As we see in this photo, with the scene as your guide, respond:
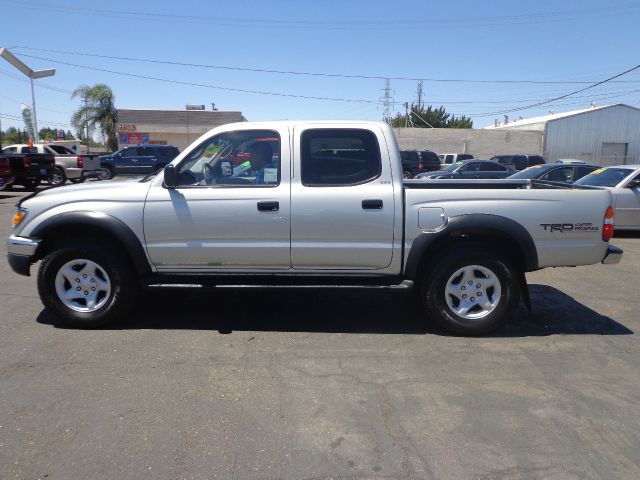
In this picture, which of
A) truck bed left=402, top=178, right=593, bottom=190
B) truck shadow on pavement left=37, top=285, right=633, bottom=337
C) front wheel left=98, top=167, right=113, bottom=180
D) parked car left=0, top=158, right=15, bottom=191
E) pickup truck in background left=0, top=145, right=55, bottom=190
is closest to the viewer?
truck shadow on pavement left=37, top=285, right=633, bottom=337

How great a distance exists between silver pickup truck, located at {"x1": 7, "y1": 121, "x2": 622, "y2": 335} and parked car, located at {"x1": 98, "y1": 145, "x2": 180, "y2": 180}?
75.4ft

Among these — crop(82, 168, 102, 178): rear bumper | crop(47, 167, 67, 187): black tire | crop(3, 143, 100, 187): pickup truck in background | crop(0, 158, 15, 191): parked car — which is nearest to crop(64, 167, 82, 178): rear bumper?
crop(3, 143, 100, 187): pickup truck in background

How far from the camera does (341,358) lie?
4.18 meters

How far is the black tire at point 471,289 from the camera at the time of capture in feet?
14.9

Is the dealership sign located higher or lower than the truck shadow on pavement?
higher

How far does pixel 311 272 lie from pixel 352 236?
52cm

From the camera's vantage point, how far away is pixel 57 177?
20.3 m

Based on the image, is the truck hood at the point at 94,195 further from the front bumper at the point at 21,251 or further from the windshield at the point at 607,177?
the windshield at the point at 607,177

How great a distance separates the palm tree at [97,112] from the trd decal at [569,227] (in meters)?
47.2

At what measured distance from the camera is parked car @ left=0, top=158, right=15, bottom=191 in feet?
56.1

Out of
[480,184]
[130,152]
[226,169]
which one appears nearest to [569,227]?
[480,184]

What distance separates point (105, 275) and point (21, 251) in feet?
2.57

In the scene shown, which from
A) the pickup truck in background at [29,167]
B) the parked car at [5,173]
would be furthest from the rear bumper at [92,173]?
the parked car at [5,173]

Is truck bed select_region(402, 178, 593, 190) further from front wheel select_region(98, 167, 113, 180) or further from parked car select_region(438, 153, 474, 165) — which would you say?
parked car select_region(438, 153, 474, 165)
